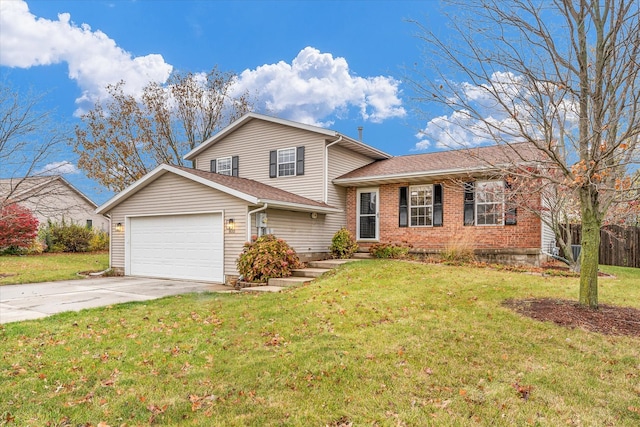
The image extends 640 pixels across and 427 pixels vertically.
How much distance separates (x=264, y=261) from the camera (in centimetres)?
996

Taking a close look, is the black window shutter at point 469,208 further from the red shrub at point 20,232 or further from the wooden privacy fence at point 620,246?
the red shrub at point 20,232

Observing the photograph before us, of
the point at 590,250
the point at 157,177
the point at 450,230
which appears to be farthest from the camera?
the point at 450,230

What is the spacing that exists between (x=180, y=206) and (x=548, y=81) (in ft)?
33.4

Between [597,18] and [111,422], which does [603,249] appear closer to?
[597,18]

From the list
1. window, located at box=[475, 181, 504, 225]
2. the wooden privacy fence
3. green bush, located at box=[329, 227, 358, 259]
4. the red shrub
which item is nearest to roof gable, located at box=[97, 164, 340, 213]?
green bush, located at box=[329, 227, 358, 259]

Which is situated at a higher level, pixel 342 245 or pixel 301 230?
pixel 301 230

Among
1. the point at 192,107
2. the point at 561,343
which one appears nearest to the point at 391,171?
the point at 561,343

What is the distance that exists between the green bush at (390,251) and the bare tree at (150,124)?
592 inches

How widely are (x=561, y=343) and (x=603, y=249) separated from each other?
14.1 metres

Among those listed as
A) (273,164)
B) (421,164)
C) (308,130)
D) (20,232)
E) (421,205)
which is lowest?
(20,232)

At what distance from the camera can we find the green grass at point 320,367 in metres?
3.09

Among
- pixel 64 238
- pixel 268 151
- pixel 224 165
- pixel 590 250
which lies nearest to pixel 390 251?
pixel 268 151

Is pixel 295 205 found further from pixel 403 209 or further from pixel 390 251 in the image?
pixel 403 209

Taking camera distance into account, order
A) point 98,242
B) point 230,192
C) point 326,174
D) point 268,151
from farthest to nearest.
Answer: point 98,242 < point 268,151 < point 326,174 < point 230,192
